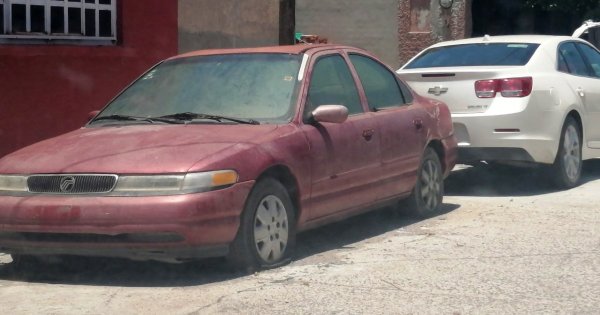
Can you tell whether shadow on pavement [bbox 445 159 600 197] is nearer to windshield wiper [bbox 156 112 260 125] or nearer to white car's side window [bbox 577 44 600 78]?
white car's side window [bbox 577 44 600 78]

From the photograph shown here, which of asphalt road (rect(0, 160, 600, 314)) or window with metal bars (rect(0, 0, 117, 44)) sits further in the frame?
window with metal bars (rect(0, 0, 117, 44))

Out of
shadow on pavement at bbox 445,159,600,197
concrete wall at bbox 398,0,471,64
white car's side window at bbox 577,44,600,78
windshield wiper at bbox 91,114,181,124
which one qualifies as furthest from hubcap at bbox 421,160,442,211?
concrete wall at bbox 398,0,471,64

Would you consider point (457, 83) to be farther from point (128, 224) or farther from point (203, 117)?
point (128, 224)

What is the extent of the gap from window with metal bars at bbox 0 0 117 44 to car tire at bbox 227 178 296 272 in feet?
14.1

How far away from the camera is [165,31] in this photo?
12.2 metres

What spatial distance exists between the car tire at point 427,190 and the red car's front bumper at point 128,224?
8.44 ft

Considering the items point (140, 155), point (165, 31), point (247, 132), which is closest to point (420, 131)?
point (247, 132)

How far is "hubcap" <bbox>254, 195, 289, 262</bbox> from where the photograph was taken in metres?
6.93

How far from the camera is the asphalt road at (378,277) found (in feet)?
20.2

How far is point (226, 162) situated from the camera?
6648 mm

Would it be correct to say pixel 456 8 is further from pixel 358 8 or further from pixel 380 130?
pixel 380 130

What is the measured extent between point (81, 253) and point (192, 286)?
2.35ft

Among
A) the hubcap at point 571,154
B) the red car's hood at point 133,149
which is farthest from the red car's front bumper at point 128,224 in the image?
the hubcap at point 571,154

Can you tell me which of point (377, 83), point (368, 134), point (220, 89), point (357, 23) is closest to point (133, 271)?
point (220, 89)
